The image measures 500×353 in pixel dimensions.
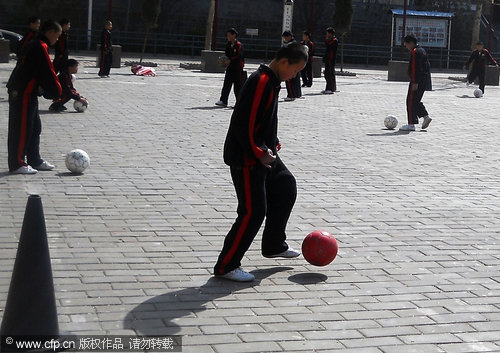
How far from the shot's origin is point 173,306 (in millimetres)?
5676

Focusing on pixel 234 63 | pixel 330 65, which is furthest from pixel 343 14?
pixel 234 63

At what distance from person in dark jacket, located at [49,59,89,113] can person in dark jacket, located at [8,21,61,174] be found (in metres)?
5.15

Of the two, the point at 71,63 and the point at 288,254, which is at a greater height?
the point at 71,63

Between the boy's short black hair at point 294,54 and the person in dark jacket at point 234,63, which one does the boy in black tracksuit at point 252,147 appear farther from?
the person in dark jacket at point 234,63

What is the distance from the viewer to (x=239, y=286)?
20.4ft

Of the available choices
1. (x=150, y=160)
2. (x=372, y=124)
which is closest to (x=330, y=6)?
(x=372, y=124)

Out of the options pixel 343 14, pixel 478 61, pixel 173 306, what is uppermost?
pixel 343 14

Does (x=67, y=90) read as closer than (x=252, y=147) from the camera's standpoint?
No

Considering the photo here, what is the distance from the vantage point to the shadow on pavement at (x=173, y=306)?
5257 millimetres

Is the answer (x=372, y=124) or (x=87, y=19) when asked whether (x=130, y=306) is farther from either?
(x=87, y=19)

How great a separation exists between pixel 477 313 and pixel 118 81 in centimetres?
1849

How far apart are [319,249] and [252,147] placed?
1.02m

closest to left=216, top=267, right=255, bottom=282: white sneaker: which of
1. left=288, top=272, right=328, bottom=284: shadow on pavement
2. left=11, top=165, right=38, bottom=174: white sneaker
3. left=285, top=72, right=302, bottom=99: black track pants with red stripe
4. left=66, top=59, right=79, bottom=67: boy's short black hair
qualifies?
left=288, top=272, right=328, bottom=284: shadow on pavement

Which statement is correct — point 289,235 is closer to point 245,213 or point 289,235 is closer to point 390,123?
point 245,213
